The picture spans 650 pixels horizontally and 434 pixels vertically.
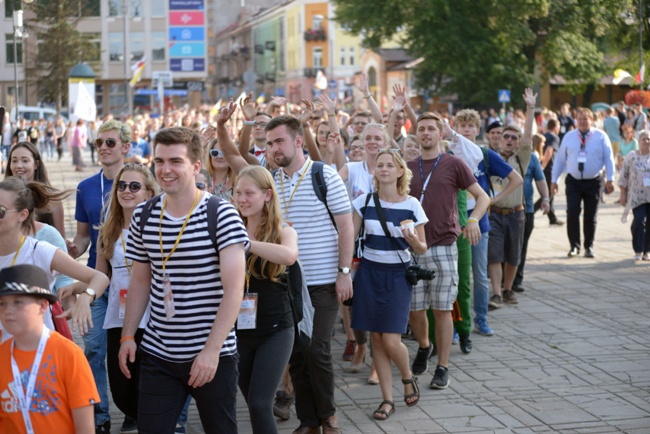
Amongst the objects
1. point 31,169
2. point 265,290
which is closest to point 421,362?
point 265,290

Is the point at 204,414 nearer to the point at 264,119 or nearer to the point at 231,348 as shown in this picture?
the point at 231,348

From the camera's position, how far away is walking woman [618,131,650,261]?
13.8 meters

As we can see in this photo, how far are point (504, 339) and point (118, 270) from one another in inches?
167

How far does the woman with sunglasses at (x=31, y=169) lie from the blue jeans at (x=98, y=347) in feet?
1.88

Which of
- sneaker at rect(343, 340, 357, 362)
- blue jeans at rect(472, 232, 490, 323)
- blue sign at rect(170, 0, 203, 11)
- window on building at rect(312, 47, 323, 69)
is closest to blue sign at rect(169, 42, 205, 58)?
blue sign at rect(170, 0, 203, 11)

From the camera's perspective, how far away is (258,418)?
17.4 ft

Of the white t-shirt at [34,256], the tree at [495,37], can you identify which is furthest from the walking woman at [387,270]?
the tree at [495,37]

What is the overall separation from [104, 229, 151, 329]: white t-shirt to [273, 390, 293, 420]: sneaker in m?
1.33

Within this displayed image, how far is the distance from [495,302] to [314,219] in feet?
15.7

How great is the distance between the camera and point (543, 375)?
801 cm

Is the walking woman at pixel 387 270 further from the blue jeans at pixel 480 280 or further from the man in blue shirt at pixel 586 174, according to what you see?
the man in blue shirt at pixel 586 174

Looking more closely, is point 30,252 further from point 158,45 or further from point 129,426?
point 158,45

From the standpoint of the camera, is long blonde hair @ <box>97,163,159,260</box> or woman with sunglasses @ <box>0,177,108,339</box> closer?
woman with sunglasses @ <box>0,177,108,339</box>

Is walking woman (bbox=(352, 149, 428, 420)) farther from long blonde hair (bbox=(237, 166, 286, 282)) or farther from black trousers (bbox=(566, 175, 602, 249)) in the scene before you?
black trousers (bbox=(566, 175, 602, 249))
